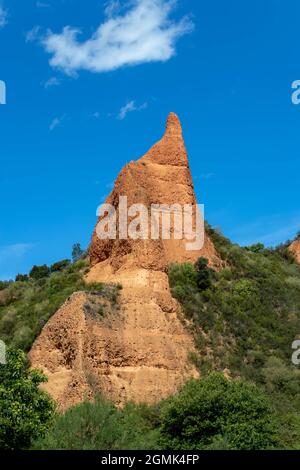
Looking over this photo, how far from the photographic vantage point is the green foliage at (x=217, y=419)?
26203mm

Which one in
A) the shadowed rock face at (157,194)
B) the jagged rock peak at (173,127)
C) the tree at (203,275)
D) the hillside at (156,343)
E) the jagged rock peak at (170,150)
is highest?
the jagged rock peak at (173,127)

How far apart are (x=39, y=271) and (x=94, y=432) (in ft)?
166

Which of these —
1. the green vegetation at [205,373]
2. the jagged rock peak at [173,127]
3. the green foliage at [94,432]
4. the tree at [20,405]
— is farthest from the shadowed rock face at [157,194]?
the green foliage at [94,432]

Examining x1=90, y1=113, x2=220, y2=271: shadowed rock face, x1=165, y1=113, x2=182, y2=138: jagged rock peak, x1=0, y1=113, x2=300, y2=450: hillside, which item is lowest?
x1=0, y1=113, x2=300, y2=450: hillside

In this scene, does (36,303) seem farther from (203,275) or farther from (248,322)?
(248,322)

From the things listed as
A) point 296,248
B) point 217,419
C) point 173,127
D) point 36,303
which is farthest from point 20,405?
point 296,248

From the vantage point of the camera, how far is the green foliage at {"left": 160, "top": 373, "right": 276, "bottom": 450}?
26.2 metres

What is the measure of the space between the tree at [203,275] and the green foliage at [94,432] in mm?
17568

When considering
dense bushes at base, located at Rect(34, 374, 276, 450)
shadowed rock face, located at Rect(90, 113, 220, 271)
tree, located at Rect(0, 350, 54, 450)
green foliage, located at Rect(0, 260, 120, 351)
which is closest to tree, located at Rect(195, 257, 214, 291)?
shadowed rock face, located at Rect(90, 113, 220, 271)

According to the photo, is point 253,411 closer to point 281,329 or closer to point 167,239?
point 281,329

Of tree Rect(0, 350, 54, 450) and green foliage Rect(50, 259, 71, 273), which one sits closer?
tree Rect(0, 350, 54, 450)

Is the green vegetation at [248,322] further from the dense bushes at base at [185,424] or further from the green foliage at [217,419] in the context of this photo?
the dense bushes at base at [185,424]

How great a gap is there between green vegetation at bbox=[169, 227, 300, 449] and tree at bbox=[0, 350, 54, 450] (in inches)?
371

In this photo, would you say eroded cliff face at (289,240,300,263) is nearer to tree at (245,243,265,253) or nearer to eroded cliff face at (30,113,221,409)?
tree at (245,243,265,253)
